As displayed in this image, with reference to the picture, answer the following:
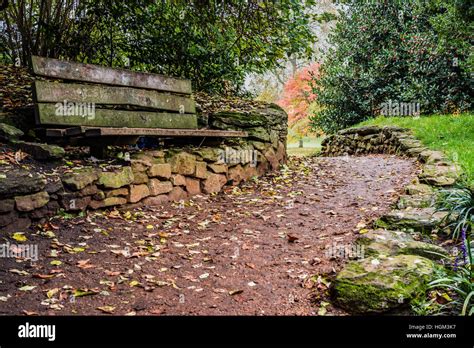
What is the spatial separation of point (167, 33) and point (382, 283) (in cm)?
632

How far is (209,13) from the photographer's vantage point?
20.8 ft

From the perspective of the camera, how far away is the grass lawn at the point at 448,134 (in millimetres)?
5527

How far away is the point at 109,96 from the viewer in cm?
477

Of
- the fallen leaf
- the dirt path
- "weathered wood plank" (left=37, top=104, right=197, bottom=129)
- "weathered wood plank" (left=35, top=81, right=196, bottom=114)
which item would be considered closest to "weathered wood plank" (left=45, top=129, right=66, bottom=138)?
"weathered wood plank" (left=37, top=104, right=197, bottom=129)

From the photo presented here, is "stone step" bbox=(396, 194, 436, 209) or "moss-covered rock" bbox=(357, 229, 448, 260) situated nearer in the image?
"moss-covered rock" bbox=(357, 229, 448, 260)

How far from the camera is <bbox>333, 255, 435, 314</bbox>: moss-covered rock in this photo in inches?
95.0

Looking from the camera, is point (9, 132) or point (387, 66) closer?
point (9, 132)

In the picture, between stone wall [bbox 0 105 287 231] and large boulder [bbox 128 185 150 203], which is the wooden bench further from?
large boulder [bbox 128 185 150 203]

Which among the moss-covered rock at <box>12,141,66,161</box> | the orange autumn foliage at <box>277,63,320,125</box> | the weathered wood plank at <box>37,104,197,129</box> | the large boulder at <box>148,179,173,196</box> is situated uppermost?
the orange autumn foliage at <box>277,63,320,125</box>

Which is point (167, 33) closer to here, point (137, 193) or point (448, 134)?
point (137, 193)

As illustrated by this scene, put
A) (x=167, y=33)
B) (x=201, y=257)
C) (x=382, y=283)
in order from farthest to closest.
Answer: (x=167, y=33), (x=201, y=257), (x=382, y=283)

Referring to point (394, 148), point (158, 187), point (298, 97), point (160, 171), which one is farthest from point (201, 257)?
point (298, 97)

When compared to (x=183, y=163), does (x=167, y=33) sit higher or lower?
higher
